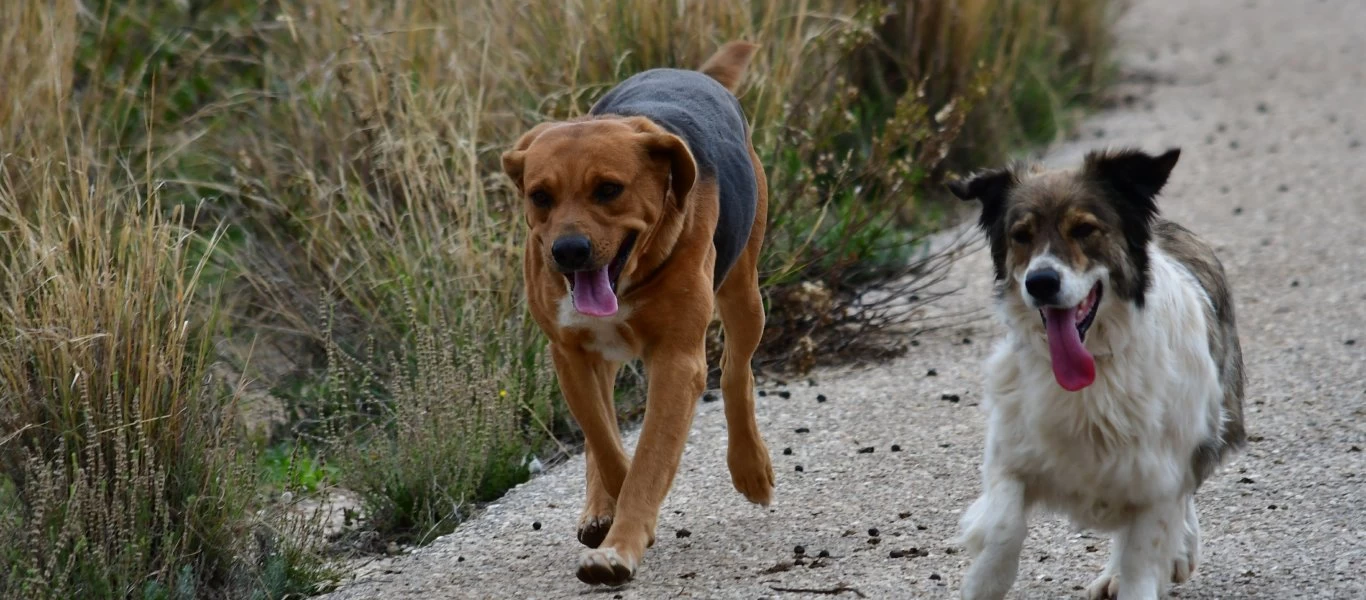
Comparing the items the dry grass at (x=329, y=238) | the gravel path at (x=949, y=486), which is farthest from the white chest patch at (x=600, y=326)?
the dry grass at (x=329, y=238)

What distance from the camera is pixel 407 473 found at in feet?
18.3

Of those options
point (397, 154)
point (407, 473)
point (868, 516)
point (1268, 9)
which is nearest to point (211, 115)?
point (397, 154)

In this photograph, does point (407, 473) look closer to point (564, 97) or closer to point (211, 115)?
point (564, 97)

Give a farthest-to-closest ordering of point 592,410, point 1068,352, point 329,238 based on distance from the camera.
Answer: point 329,238, point 592,410, point 1068,352

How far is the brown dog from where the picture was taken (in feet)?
15.2

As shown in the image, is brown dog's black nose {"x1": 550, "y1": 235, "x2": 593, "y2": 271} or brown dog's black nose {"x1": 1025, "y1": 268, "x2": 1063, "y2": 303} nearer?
brown dog's black nose {"x1": 1025, "y1": 268, "x2": 1063, "y2": 303}

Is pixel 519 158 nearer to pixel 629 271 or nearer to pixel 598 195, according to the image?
pixel 598 195

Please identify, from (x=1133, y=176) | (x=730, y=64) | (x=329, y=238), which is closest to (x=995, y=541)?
(x=1133, y=176)

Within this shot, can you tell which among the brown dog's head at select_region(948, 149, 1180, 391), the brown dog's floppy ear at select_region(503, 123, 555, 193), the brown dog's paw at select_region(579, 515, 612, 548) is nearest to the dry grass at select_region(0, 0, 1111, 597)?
the brown dog's paw at select_region(579, 515, 612, 548)

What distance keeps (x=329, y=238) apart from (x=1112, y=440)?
3.92m

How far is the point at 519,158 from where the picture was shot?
480 cm

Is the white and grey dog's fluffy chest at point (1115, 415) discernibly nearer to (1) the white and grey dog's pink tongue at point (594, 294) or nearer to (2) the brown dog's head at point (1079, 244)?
(2) the brown dog's head at point (1079, 244)

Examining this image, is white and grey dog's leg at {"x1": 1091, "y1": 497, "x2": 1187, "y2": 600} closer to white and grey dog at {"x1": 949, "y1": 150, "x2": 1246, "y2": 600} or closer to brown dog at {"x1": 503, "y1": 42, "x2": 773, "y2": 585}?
white and grey dog at {"x1": 949, "y1": 150, "x2": 1246, "y2": 600}

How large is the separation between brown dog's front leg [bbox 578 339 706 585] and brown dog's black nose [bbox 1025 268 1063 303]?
1.18 m
